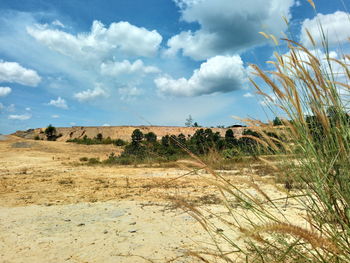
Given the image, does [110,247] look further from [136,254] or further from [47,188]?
[47,188]

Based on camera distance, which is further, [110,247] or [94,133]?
[94,133]

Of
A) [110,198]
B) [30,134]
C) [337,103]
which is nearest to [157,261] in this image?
[337,103]

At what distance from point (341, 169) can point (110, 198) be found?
14.4 ft

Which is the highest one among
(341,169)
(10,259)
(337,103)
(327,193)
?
(337,103)

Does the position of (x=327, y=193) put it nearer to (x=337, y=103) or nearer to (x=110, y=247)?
(x=337, y=103)

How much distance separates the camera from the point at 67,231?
321 centimetres

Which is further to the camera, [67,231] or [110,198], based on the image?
[110,198]

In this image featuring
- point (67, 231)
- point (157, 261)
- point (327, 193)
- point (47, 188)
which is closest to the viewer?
point (327, 193)

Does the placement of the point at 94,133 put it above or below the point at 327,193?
above

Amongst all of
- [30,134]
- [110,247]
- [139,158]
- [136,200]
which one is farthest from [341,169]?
[30,134]

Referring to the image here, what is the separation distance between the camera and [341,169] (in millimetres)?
1334

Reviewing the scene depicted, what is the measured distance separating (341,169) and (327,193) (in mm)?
151

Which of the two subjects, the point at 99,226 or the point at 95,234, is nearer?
the point at 95,234

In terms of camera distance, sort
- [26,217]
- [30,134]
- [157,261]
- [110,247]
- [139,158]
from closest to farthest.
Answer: [157,261] < [110,247] < [26,217] < [139,158] < [30,134]
